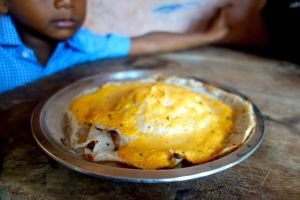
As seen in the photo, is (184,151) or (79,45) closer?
(184,151)

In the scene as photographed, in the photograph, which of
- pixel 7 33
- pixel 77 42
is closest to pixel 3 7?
pixel 7 33

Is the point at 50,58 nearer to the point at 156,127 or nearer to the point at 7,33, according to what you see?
the point at 7,33

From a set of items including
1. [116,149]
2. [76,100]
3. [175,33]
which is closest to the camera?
[116,149]

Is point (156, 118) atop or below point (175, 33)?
atop

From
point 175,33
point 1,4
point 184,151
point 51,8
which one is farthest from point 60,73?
point 184,151

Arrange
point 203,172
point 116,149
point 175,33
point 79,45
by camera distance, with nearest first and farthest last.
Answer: point 203,172
point 116,149
point 79,45
point 175,33

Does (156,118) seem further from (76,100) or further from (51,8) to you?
(51,8)
